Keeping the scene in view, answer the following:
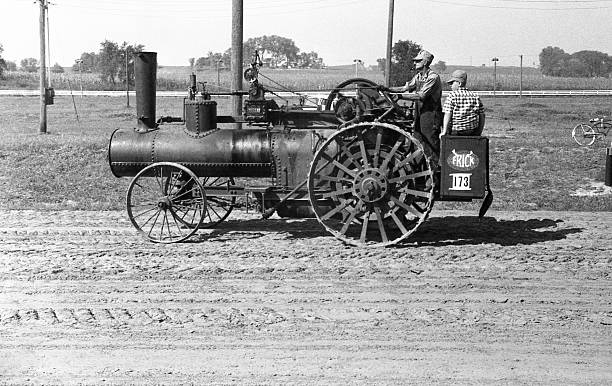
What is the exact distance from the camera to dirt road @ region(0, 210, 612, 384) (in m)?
6.33

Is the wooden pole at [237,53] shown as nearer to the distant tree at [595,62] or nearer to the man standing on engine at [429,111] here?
the man standing on engine at [429,111]

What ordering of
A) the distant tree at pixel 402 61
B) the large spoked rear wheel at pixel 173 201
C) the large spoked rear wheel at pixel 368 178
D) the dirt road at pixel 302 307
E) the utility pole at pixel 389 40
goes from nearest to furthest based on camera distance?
the dirt road at pixel 302 307
the large spoked rear wheel at pixel 368 178
the large spoked rear wheel at pixel 173 201
the utility pole at pixel 389 40
the distant tree at pixel 402 61

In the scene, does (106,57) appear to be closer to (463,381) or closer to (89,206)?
(89,206)

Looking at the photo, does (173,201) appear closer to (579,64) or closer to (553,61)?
(579,64)

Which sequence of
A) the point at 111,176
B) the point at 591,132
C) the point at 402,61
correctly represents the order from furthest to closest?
1. the point at 402,61
2. the point at 591,132
3. the point at 111,176

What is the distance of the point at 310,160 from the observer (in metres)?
10.8

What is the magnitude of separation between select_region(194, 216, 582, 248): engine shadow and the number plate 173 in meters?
0.78

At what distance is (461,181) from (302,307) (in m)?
3.35

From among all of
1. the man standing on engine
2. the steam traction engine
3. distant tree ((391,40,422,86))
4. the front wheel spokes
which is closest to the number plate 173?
the steam traction engine

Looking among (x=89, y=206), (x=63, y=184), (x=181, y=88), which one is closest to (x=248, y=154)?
(x=89, y=206)

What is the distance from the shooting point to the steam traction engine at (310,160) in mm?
10398

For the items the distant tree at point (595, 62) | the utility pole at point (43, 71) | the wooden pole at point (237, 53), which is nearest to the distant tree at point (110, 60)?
the utility pole at point (43, 71)

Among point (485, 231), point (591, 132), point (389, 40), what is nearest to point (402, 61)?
point (389, 40)

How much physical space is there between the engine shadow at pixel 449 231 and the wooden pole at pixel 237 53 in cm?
391
